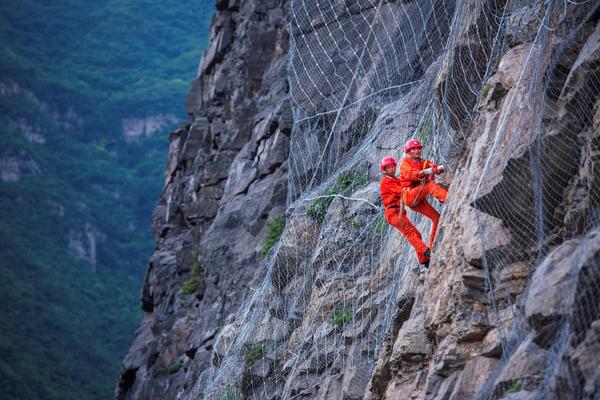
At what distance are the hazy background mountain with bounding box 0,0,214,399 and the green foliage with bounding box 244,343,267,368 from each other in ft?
60.0

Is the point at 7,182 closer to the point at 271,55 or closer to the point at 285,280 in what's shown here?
the point at 271,55

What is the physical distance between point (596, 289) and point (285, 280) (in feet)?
17.0

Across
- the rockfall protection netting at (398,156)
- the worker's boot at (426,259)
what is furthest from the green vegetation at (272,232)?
the worker's boot at (426,259)

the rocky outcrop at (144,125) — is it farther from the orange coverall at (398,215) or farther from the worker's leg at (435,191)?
the worker's leg at (435,191)

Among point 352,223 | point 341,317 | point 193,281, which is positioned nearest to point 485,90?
point 341,317

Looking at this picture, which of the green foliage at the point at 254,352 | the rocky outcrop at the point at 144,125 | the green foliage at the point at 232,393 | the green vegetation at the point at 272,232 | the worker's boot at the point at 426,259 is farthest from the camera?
the rocky outcrop at the point at 144,125

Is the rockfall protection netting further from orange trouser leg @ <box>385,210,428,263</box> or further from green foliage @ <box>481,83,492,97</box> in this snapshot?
orange trouser leg @ <box>385,210,428,263</box>

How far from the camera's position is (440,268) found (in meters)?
5.55


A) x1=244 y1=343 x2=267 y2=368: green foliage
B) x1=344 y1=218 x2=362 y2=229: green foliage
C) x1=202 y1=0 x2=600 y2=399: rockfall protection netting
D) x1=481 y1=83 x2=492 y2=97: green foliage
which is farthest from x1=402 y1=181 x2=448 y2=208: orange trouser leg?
x1=244 y1=343 x2=267 y2=368: green foliage

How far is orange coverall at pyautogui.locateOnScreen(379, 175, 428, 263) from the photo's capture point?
604 centimetres

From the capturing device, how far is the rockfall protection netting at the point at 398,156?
16.0ft

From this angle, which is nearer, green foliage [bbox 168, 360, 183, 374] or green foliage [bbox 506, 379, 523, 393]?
green foliage [bbox 506, 379, 523, 393]

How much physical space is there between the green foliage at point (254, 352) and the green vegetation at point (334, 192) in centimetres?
125

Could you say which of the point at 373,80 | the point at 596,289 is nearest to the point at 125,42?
the point at 373,80
